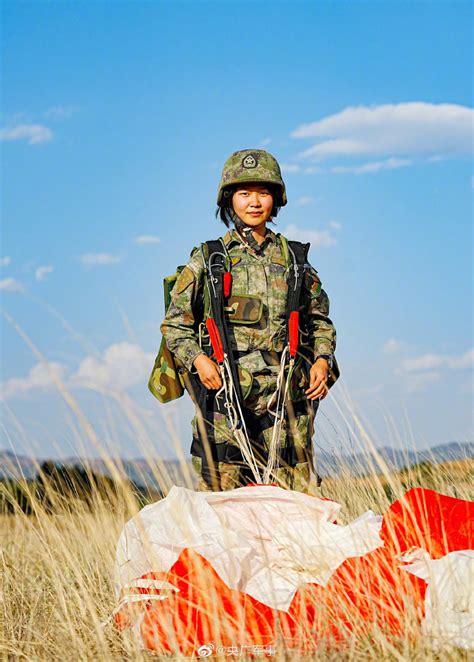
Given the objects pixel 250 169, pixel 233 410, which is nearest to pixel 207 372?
pixel 233 410

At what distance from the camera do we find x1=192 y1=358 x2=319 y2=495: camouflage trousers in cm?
436

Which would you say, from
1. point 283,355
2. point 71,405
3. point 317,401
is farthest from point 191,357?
point 71,405

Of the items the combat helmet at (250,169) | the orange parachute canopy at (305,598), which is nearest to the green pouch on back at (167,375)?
the combat helmet at (250,169)

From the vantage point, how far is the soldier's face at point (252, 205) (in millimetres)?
4500

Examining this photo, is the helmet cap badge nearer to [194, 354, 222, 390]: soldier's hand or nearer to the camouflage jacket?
the camouflage jacket

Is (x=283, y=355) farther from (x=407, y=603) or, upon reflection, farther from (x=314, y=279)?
(x=407, y=603)

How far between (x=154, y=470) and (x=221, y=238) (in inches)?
76.9

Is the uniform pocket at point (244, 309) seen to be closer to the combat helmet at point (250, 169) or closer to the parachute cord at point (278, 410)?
the parachute cord at point (278, 410)

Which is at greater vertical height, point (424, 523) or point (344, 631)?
point (424, 523)

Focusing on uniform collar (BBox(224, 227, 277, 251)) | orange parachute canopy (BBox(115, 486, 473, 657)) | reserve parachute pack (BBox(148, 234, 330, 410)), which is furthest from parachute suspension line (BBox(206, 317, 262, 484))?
orange parachute canopy (BBox(115, 486, 473, 657))

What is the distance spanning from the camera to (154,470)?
117 inches

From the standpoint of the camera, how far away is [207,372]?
4230mm

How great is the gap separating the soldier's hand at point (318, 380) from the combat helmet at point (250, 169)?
1064mm

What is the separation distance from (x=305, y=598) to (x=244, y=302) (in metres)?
1.96
